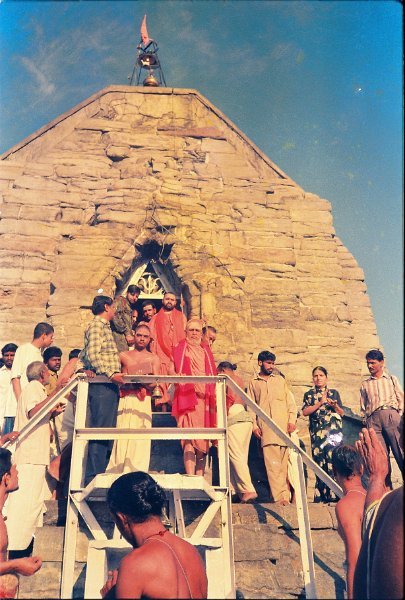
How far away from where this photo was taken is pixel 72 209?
8.59 metres

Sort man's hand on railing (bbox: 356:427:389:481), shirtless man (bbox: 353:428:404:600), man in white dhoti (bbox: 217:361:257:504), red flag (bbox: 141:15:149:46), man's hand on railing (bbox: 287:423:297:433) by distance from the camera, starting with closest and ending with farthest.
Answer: shirtless man (bbox: 353:428:404:600) < man's hand on railing (bbox: 356:427:389:481) < man in white dhoti (bbox: 217:361:257:504) < man's hand on railing (bbox: 287:423:297:433) < red flag (bbox: 141:15:149:46)

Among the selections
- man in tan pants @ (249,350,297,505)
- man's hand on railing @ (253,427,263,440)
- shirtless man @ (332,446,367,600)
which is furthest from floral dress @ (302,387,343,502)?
shirtless man @ (332,446,367,600)

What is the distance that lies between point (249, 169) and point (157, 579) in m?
8.07

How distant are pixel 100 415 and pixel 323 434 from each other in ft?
7.62

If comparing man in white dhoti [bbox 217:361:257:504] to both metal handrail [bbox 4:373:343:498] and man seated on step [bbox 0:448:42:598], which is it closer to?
metal handrail [bbox 4:373:343:498]

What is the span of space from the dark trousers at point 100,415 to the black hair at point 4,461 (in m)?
0.98

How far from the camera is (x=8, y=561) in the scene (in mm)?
3387

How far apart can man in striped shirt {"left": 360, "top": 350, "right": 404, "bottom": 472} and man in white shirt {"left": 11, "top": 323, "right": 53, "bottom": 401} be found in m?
3.25

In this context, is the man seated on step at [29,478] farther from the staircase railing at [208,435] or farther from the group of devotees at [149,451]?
the staircase railing at [208,435]

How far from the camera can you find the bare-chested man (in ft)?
14.6

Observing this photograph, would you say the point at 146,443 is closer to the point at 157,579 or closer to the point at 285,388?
the point at 285,388

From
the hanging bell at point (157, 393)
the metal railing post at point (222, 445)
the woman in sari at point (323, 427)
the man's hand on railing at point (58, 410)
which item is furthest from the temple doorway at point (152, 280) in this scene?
the metal railing post at point (222, 445)

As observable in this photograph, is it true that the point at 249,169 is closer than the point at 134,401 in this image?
No

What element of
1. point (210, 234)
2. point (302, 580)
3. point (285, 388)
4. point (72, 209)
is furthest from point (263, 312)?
point (302, 580)
